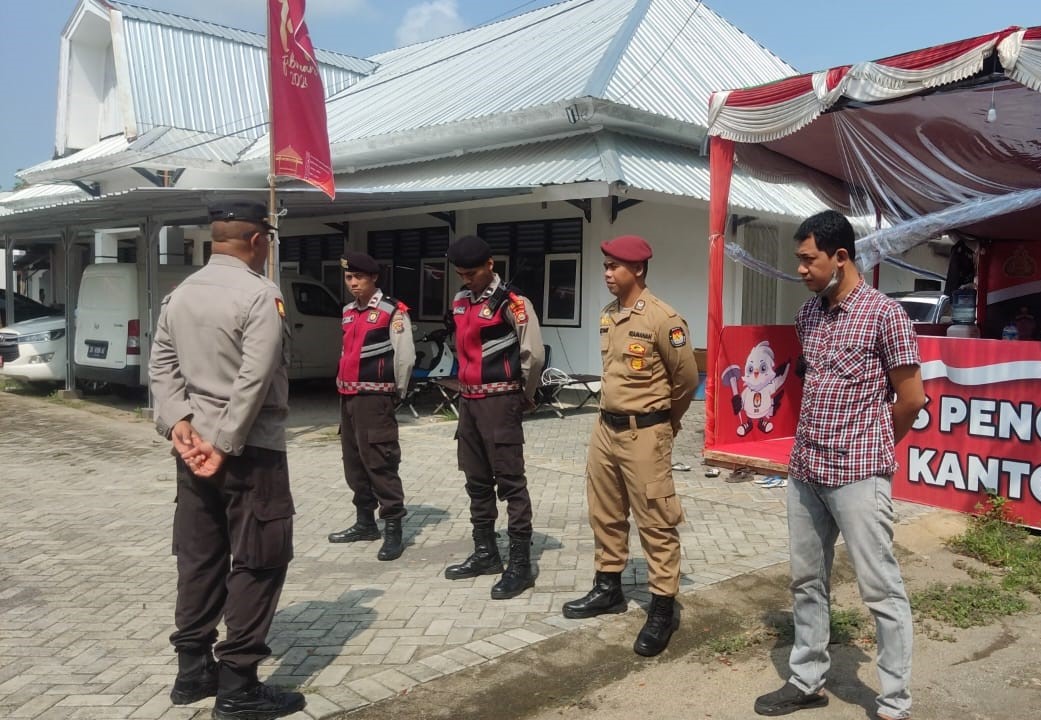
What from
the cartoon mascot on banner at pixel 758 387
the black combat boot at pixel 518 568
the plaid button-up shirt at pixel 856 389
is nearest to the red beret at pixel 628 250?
the plaid button-up shirt at pixel 856 389

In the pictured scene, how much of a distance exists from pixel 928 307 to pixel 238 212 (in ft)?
34.8

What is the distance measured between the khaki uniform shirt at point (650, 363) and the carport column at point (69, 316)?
1128 centimetres

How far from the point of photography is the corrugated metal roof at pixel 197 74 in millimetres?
17969

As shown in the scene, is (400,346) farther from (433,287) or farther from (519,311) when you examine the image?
(433,287)

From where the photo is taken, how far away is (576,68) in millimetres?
12602

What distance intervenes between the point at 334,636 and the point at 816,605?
2.21 m

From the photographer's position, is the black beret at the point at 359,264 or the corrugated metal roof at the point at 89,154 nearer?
the black beret at the point at 359,264

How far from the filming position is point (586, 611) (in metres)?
4.23

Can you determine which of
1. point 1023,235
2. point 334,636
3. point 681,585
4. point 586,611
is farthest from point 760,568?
point 1023,235

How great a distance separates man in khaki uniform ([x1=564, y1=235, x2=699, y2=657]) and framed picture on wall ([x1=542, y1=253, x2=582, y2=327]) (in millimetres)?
8431

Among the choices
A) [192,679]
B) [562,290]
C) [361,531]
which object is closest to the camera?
[192,679]

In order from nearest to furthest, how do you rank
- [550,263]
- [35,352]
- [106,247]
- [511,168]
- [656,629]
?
[656,629]
[511,168]
[550,263]
[35,352]
[106,247]

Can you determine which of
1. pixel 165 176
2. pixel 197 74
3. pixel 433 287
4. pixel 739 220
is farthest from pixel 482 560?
pixel 197 74

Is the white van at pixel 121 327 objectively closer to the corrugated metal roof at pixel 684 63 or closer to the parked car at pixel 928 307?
the corrugated metal roof at pixel 684 63
